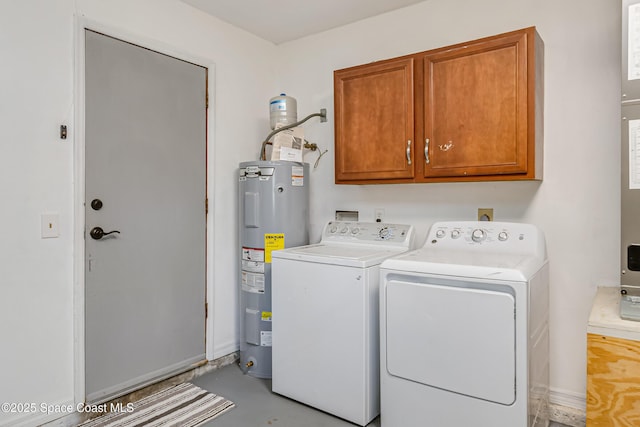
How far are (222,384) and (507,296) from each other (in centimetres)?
192

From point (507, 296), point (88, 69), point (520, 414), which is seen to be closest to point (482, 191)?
point (507, 296)

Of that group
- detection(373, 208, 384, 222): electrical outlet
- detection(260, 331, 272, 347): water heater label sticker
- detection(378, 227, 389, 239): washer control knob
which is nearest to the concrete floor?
detection(260, 331, 272, 347): water heater label sticker

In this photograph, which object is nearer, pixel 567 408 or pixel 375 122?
pixel 567 408

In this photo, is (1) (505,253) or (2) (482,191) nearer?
(1) (505,253)

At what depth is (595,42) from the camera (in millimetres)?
2059

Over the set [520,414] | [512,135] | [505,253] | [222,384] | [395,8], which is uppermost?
[395,8]

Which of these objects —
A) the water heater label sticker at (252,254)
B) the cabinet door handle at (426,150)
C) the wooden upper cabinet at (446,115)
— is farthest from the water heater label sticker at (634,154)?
the water heater label sticker at (252,254)

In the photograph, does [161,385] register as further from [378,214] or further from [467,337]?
[467,337]

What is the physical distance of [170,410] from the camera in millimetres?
2285

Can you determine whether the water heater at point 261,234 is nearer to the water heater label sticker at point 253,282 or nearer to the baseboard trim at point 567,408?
the water heater label sticker at point 253,282

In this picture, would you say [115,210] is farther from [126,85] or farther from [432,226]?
[432,226]

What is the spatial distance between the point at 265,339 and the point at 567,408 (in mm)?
1826
